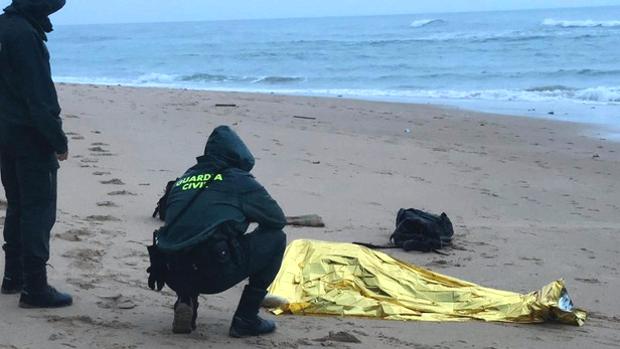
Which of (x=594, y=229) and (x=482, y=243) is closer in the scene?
(x=482, y=243)

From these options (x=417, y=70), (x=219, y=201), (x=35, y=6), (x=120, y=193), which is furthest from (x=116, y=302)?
(x=417, y=70)

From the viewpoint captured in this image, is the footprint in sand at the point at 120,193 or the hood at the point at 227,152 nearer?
the hood at the point at 227,152

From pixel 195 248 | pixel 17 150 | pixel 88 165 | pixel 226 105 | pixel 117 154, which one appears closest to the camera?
pixel 195 248

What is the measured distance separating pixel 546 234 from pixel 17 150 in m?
4.59

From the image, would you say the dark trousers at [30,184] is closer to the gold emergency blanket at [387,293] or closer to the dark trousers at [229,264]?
the dark trousers at [229,264]

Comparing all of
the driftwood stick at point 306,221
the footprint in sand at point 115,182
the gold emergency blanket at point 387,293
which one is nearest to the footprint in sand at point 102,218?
the footprint in sand at point 115,182

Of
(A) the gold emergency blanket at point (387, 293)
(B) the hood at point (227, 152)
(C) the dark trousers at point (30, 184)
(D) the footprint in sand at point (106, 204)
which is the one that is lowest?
(D) the footprint in sand at point (106, 204)

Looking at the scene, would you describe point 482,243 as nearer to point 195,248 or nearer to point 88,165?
point 195,248

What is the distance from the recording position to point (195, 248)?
12.0 feet

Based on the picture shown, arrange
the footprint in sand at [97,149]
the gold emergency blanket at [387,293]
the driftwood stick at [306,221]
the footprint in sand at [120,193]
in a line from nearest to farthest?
the gold emergency blanket at [387,293] → the driftwood stick at [306,221] → the footprint in sand at [120,193] → the footprint in sand at [97,149]

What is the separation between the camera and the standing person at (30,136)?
12.5ft

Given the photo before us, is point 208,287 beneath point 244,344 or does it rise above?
above

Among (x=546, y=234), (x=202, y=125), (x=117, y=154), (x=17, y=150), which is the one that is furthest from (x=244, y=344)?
(x=202, y=125)

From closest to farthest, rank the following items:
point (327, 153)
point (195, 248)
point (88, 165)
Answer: point (195, 248) < point (88, 165) < point (327, 153)
